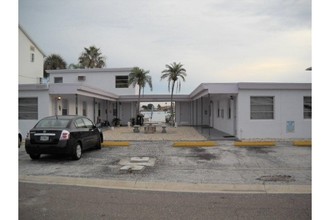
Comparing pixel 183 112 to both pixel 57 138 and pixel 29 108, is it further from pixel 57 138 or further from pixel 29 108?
pixel 57 138

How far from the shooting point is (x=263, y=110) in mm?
16766

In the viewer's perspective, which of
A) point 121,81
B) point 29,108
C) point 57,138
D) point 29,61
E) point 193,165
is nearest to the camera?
point 193,165

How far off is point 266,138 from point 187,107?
16.3 m

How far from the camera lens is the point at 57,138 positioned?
10.0 metres

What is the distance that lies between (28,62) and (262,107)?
23.6 m

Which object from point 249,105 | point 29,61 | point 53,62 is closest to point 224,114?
point 249,105

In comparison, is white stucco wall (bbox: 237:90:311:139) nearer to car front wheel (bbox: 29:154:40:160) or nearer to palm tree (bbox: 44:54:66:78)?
car front wheel (bbox: 29:154:40:160)

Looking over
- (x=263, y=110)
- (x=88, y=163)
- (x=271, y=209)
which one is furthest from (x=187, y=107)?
(x=271, y=209)

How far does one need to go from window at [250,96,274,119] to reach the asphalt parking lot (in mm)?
3324

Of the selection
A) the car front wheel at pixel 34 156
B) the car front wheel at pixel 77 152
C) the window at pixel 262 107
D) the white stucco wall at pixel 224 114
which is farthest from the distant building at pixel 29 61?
the window at pixel 262 107

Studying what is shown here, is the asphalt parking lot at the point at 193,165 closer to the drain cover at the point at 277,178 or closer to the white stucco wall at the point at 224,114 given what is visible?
the drain cover at the point at 277,178

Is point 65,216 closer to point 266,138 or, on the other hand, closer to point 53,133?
point 53,133

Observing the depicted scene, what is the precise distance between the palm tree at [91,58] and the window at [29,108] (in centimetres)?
3199
